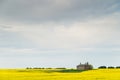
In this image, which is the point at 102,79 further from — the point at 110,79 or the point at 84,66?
the point at 84,66

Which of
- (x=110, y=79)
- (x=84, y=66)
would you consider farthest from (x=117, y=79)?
(x=84, y=66)

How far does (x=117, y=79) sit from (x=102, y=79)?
7.22 ft

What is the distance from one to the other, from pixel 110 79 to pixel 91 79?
273 cm

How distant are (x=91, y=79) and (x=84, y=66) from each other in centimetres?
10242

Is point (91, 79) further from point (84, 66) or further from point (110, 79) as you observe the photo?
point (84, 66)

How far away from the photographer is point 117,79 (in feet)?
165

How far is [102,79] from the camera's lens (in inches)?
2020

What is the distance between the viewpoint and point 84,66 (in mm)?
153875

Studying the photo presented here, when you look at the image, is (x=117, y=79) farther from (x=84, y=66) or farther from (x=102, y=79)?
(x=84, y=66)

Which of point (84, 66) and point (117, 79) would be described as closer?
point (117, 79)

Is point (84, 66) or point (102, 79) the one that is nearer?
point (102, 79)

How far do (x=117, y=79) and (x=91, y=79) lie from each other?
3787mm

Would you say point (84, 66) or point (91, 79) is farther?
point (84, 66)

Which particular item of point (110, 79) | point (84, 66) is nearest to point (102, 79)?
point (110, 79)
